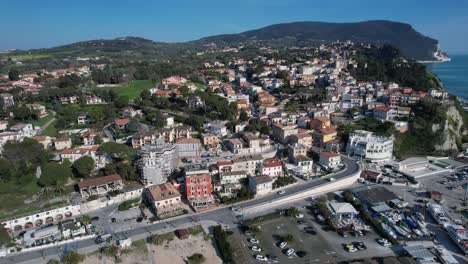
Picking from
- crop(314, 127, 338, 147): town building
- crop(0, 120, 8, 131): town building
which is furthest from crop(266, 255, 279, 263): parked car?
crop(0, 120, 8, 131): town building

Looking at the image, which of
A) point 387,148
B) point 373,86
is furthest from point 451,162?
point 373,86

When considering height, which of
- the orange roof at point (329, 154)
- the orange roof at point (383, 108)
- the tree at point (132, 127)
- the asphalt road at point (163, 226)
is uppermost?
the orange roof at point (383, 108)

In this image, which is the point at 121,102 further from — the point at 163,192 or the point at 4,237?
the point at 4,237

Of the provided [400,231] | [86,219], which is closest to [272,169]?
[400,231]

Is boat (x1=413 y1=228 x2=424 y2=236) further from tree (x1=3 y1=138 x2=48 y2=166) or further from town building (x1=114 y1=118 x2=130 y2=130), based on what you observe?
tree (x1=3 y1=138 x2=48 y2=166)

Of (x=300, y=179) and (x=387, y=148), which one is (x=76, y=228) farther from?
(x=387, y=148)

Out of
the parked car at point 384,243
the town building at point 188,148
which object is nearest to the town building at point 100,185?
the town building at point 188,148

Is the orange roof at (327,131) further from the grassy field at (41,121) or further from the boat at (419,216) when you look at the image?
the grassy field at (41,121)
